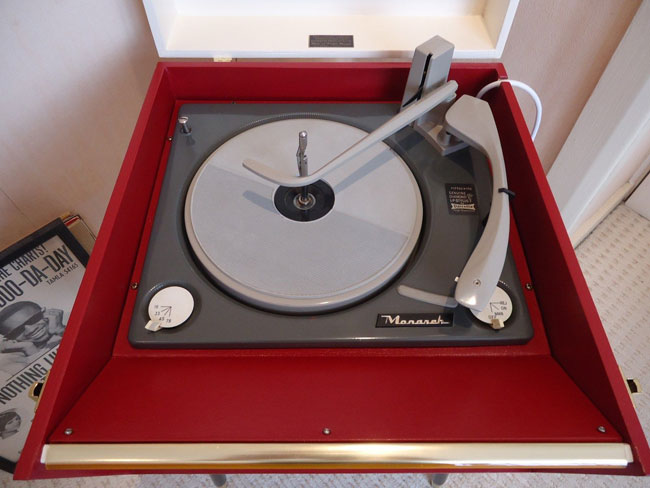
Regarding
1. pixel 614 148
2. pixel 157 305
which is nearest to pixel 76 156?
pixel 157 305

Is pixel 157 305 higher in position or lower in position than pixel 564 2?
lower

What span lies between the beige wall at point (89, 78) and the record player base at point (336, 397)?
1.15ft

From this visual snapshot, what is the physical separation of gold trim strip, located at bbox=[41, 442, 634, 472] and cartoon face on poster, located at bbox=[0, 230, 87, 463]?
2.31ft

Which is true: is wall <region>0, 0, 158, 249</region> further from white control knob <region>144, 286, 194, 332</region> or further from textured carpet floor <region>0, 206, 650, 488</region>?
textured carpet floor <region>0, 206, 650, 488</region>

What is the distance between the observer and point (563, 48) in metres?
0.98

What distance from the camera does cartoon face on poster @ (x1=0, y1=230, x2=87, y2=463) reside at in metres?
1.06

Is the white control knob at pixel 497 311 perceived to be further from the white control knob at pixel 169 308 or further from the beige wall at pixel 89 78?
the beige wall at pixel 89 78

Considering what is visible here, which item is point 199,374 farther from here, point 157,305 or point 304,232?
point 304,232

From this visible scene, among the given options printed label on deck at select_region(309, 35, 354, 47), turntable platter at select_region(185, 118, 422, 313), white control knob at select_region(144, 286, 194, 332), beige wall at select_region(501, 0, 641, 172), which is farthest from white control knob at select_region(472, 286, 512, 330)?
beige wall at select_region(501, 0, 641, 172)

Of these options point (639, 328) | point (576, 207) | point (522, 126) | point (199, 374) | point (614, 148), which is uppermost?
point (522, 126)

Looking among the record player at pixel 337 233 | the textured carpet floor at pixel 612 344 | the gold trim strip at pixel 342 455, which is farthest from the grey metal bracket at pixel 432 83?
the textured carpet floor at pixel 612 344

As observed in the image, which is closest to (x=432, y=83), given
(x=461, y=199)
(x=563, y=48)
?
(x=461, y=199)

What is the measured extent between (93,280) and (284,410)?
0.26 meters

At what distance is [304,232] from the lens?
0.67 metres
